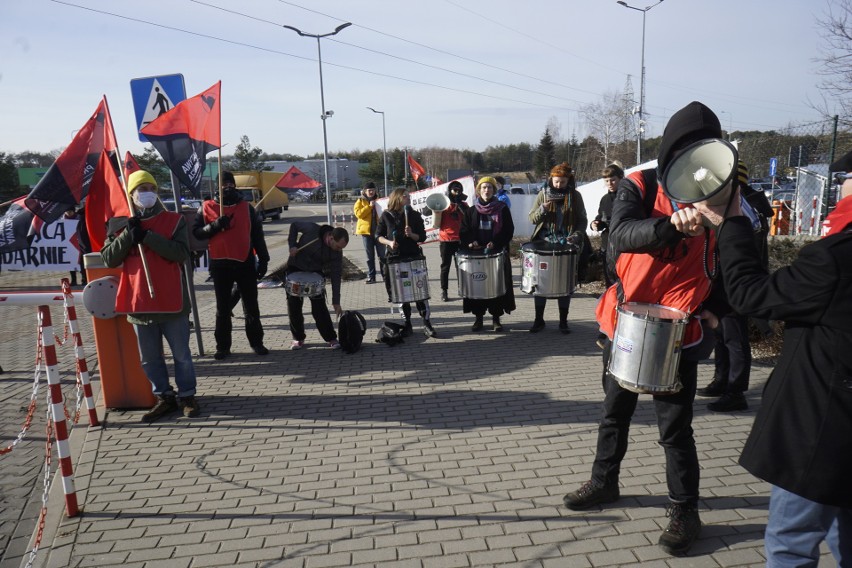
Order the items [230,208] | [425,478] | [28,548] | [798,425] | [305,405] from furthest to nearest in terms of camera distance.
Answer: [230,208] → [305,405] → [425,478] → [28,548] → [798,425]

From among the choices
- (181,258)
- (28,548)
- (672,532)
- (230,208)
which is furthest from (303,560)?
(230,208)

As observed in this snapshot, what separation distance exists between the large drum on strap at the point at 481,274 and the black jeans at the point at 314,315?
1.76 m

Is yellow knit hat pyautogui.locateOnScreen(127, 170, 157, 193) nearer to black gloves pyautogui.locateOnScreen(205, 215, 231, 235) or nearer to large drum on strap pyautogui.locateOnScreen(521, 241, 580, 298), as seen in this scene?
black gloves pyautogui.locateOnScreen(205, 215, 231, 235)

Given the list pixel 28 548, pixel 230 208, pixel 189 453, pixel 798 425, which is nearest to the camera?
pixel 798 425

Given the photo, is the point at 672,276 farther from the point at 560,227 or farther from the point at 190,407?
the point at 560,227

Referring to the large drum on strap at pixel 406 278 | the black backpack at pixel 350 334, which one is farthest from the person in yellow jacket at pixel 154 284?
the large drum on strap at pixel 406 278

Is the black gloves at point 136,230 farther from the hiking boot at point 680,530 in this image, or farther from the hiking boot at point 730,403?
the hiking boot at point 730,403

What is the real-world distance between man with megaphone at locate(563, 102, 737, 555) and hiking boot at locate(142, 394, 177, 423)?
3.84m

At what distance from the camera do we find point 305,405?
5.59 metres

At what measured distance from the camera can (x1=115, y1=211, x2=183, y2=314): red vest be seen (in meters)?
5.09

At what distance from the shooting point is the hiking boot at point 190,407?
17.5 ft

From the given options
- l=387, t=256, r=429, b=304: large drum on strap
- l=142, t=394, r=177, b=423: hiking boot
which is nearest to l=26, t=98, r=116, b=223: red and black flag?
l=142, t=394, r=177, b=423: hiking boot

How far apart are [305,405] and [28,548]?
2.44 meters

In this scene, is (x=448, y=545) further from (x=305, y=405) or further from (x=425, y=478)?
(x=305, y=405)
